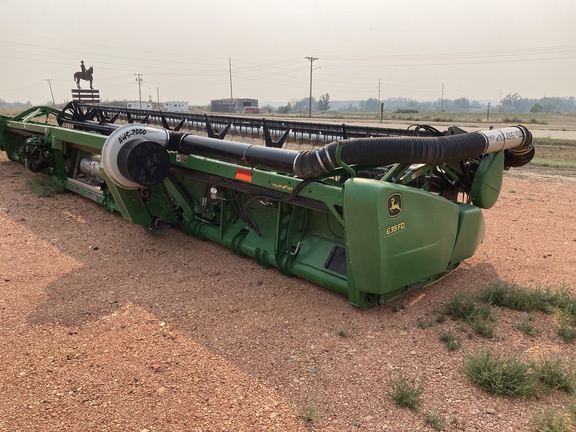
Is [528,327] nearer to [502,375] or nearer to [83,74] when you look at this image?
[502,375]

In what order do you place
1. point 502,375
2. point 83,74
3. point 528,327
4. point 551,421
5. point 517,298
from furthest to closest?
point 83,74
point 517,298
point 528,327
point 502,375
point 551,421

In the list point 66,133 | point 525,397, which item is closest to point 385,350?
point 525,397

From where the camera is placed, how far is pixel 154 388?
3066 millimetres

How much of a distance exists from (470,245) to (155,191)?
3627 mm

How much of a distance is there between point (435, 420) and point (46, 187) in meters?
7.82

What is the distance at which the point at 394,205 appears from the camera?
3711 mm

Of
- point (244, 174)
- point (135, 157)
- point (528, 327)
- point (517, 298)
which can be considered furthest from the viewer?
point (135, 157)

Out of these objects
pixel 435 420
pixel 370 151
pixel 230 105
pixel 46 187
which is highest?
pixel 230 105

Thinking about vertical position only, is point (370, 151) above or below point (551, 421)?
above

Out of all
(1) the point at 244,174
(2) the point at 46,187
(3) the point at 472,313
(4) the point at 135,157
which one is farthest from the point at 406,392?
(2) the point at 46,187

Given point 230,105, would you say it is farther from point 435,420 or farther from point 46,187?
point 435,420

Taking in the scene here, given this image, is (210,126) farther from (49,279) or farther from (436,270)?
(436,270)

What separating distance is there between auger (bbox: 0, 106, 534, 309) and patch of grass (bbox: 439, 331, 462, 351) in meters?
0.53

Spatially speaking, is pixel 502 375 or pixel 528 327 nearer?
pixel 502 375
